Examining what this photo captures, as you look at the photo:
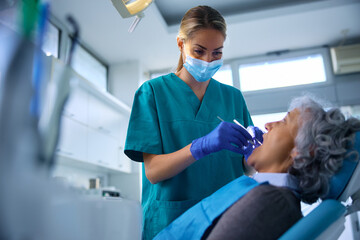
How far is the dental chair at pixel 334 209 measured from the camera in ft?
2.52

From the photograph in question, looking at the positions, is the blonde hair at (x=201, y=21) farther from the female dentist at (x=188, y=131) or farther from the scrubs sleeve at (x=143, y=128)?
the scrubs sleeve at (x=143, y=128)

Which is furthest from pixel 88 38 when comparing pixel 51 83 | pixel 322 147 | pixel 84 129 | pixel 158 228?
pixel 51 83

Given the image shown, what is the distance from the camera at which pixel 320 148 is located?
1.00 m

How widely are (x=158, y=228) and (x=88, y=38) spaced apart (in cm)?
335

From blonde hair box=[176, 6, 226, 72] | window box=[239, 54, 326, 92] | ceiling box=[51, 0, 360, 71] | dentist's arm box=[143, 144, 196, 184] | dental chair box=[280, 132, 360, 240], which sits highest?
ceiling box=[51, 0, 360, 71]

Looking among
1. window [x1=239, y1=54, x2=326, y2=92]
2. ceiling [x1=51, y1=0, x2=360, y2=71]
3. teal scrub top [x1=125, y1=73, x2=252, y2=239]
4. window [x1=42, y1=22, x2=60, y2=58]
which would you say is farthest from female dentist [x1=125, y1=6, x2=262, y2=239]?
window [x1=239, y1=54, x2=326, y2=92]

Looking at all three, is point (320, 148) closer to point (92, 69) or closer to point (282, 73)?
point (92, 69)

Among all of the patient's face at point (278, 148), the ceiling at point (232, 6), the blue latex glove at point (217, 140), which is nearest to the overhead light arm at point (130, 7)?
the blue latex glove at point (217, 140)

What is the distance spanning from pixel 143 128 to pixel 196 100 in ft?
0.99

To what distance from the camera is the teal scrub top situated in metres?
1.27

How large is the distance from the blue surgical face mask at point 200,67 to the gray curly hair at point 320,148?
0.53 m

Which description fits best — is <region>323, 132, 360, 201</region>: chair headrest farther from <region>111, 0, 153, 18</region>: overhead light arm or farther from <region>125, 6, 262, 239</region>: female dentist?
<region>111, 0, 153, 18</region>: overhead light arm

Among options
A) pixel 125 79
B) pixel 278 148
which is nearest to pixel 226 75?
pixel 125 79

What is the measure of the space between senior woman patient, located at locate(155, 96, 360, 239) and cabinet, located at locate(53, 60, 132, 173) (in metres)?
2.54
